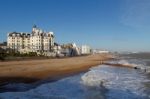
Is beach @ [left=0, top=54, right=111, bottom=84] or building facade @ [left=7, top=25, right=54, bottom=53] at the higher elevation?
building facade @ [left=7, top=25, right=54, bottom=53]

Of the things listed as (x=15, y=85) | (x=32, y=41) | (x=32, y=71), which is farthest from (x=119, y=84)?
(x=32, y=41)

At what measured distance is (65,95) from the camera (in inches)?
631

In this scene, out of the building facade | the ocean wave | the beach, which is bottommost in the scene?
the ocean wave

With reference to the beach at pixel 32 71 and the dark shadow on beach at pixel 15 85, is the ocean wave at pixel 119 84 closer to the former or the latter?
the dark shadow on beach at pixel 15 85

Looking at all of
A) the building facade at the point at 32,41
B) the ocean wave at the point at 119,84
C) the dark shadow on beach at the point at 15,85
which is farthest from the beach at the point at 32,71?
the building facade at the point at 32,41

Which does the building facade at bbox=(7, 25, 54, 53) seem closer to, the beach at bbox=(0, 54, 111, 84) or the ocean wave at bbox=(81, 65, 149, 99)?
the beach at bbox=(0, 54, 111, 84)

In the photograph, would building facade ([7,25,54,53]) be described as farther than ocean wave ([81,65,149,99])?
Yes

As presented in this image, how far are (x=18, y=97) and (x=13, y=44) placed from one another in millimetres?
114580

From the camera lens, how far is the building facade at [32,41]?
124950mm

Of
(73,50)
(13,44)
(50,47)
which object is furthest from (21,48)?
(73,50)

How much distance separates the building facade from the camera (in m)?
125

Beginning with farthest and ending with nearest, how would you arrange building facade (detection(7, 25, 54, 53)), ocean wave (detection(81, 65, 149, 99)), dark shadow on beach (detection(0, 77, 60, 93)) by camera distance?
1. building facade (detection(7, 25, 54, 53))
2. ocean wave (detection(81, 65, 149, 99))
3. dark shadow on beach (detection(0, 77, 60, 93))

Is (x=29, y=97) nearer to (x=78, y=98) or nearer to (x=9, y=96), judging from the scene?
(x=9, y=96)

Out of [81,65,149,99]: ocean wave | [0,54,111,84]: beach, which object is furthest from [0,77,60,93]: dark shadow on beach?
[81,65,149,99]: ocean wave
